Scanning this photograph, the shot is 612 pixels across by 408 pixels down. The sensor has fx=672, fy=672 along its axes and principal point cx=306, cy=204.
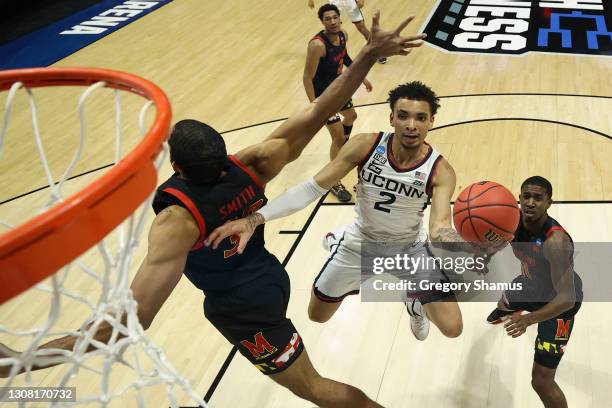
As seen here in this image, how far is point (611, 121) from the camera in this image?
716 cm

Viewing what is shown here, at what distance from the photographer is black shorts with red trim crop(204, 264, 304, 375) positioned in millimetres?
3213

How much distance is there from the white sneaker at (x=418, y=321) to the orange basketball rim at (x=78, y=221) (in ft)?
8.19

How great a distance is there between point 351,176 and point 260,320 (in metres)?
3.38

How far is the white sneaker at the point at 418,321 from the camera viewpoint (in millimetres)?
4177

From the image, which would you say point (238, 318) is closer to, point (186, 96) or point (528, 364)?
point (528, 364)

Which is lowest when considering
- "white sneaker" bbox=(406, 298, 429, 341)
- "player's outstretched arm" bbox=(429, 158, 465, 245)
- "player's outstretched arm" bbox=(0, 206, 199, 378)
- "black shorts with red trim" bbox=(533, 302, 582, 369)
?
"white sneaker" bbox=(406, 298, 429, 341)

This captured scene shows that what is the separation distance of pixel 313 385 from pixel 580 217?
3234mm

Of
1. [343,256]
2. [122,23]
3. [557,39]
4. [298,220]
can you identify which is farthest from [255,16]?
A: [343,256]

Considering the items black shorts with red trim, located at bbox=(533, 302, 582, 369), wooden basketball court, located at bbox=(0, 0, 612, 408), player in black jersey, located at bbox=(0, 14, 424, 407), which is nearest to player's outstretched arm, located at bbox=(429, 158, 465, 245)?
black shorts with red trim, located at bbox=(533, 302, 582, 369)

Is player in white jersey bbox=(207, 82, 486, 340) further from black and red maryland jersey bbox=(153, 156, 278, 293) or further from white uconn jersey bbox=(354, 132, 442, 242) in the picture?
black and red maryland jersey bbox=(153, 156, 278, 293)

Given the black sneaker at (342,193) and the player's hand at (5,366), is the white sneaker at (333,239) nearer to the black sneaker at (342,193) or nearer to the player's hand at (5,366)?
the black sneaker at (342,193)

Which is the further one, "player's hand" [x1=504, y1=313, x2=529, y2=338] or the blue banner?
the blue banner

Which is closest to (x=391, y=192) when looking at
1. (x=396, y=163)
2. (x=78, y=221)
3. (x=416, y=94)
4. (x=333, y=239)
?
(x=396, y=163)

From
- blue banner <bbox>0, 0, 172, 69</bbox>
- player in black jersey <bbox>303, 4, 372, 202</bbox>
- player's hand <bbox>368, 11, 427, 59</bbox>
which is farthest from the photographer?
blue banner <bbox>0, 0, 172, 69</bbox>
